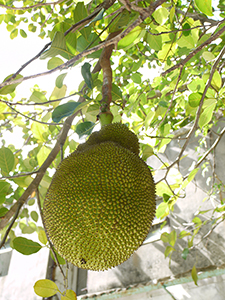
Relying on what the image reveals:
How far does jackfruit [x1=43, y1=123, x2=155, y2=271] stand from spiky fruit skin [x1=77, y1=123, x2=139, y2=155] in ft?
0.40

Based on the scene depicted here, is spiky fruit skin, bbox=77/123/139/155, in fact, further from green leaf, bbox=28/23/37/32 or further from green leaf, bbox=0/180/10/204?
green leaf, bbox=28/23/37/32

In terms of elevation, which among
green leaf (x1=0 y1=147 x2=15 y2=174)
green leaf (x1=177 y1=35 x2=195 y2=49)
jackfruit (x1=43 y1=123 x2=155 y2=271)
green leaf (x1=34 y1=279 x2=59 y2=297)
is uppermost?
green leaf (x1=177 y1=35 x2=195 y2=49)

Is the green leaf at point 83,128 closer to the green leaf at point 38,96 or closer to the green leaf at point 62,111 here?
the green leaf at point 62,111

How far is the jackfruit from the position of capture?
25.3 inches

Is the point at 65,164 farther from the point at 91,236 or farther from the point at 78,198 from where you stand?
the point at 91,236

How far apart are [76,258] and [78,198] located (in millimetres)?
174

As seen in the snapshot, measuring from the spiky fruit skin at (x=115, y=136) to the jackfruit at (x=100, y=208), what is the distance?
0.40ft

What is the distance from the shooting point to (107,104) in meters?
0.91

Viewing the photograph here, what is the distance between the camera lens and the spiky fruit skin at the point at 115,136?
90 centimetres

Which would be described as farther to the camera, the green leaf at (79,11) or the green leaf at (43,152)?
the green leaf at (43,152)

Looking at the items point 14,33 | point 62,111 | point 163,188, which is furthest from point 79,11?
point 14,33

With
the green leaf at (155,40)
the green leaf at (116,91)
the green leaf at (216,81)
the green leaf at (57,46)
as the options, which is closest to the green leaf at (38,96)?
the green leaf at (116,91)

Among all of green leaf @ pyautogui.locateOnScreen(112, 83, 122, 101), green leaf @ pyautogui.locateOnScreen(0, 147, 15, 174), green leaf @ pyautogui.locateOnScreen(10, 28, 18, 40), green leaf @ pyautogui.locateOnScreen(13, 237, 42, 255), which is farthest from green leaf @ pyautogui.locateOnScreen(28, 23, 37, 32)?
green leaf @ pyautogui.locateOnScreen(13, 237, 42, 255)

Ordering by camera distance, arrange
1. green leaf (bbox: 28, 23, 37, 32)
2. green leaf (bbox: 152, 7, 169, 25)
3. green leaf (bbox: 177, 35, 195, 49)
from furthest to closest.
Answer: green leaf (bbox: 28, 23, 37, 32) → green leaf (bbox: 177, 35, 195, 49) → green leaf (bbox: 152, 7, 169, 25)
